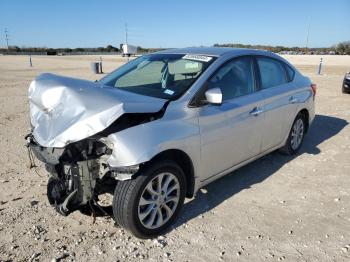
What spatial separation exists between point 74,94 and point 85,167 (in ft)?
2.41

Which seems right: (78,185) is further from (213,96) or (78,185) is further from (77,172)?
(213,96)

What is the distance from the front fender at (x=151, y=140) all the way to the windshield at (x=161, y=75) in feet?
1.29

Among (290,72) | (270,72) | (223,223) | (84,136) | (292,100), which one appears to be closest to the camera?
(84,136)

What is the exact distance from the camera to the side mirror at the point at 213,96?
139 inches

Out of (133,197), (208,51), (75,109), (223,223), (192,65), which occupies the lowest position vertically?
(223,223)

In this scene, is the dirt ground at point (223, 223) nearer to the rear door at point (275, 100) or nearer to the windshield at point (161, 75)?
the rear door at point (275, 100)

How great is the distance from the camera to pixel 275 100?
4867 millimetres

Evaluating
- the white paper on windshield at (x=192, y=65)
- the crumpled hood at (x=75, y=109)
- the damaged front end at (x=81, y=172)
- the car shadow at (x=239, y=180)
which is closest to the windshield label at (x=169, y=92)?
the crumpled hood at (x=75, y=109)

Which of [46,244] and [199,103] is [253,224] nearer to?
[199,103]

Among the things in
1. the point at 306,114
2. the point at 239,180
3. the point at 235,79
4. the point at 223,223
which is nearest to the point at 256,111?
the point at 235,79

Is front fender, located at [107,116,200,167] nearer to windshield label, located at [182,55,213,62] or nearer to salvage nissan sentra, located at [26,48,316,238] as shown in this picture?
salvage nissan sentra, located at [26,48,316,238]

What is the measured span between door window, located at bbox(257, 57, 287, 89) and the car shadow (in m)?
1.24

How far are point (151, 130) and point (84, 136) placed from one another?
1.93ft

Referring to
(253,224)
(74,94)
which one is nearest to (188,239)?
(253,224)
